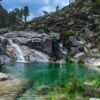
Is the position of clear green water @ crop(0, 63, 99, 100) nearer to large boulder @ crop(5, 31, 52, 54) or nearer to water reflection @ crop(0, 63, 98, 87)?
water reflection @ crop(0, 63, 98, 87)

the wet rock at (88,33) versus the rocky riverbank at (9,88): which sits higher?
the wet rock at (88,33)

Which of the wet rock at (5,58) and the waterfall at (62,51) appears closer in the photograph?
the wet rock at (5,58)

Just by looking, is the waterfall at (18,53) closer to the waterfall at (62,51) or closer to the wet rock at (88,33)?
the waterfall at (62,51)

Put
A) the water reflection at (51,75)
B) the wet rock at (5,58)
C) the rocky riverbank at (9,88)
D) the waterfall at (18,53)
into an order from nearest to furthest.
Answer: the rocky riverbank at (9,88)
the water reflection at (51,75)
the wet rock at (5,58)
the waterfall at (18,53)

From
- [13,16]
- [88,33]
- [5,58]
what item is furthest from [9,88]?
[13,16]

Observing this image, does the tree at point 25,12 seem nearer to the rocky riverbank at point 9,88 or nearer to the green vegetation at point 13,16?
the green vegetation at point 13,16

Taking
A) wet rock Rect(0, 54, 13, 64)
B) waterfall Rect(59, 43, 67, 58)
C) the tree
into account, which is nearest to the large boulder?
waterfall Rect(59, 43, 67, 58)

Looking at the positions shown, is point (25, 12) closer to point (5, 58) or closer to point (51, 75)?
point (5, 58)

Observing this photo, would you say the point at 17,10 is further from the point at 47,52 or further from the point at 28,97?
the point at 28,97

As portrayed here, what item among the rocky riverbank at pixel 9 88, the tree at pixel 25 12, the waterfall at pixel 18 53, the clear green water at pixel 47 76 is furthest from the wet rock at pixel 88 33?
the tree at pixel 25 12

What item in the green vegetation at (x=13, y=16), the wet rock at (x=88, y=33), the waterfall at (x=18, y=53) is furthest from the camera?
the green vegetation at (x=13, y=16)

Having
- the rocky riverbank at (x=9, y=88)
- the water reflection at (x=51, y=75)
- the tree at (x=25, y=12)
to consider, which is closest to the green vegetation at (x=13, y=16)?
the tree at (x=25, y=12)

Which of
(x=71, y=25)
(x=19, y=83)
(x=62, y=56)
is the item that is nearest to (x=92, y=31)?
(x=71, y=25)

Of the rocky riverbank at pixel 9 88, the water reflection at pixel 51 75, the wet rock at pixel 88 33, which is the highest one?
the wet rock at pixel 88 33
